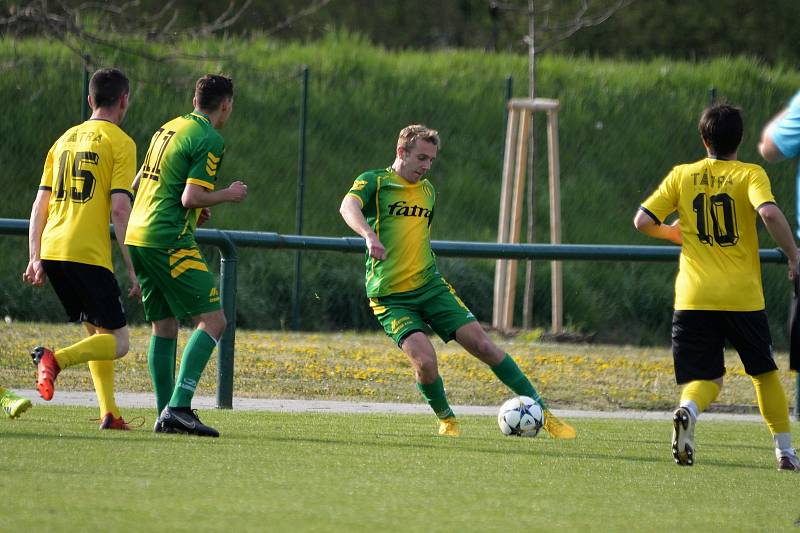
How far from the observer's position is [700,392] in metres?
6.68

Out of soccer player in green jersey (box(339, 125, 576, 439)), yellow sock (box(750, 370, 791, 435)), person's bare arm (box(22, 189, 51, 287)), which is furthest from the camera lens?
soccer player in green jersey (box(339, 125, 576, 439))

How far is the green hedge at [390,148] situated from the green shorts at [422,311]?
769 centimetres

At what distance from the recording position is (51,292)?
48.9ft

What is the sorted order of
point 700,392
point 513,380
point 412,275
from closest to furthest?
point 700,392 < point 412,275 < point 513,380

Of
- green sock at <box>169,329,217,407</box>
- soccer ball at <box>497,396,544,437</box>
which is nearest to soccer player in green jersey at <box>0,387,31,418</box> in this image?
green sock at <box>169,329,217,407</box>

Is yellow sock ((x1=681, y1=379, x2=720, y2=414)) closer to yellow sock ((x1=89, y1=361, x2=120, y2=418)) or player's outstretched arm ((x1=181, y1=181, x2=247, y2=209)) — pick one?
player's outstretched arm ((x1=181, y1=181, x2=247, y2=209))

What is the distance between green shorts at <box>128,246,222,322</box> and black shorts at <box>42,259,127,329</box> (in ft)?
0.56

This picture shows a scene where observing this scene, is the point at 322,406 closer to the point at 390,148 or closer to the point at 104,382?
the point at 104,382

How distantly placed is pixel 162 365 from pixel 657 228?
2.68 m

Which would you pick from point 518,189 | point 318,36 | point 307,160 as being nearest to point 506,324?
point 518,189

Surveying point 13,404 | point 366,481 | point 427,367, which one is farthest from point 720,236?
point 13,404

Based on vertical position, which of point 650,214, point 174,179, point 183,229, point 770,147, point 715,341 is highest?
point 770,147

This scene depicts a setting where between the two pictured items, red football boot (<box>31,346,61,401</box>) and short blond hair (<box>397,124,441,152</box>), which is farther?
short blond hair (<box>397,124,441,152</box>)

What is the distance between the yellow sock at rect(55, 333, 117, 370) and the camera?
6930 mm
